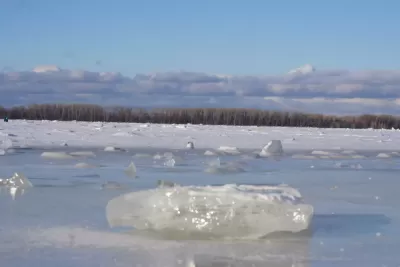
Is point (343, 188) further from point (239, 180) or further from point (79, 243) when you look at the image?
point (79, 243)

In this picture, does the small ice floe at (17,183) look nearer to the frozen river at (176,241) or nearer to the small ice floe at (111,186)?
the frozen river at (176,241)

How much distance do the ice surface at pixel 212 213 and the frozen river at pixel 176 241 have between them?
0.09 m

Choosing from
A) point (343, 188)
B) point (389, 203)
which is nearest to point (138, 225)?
point (389, 203)

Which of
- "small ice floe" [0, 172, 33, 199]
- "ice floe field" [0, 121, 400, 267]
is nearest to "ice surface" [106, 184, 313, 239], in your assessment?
"ice floe field" [0, 121, 400, 267]

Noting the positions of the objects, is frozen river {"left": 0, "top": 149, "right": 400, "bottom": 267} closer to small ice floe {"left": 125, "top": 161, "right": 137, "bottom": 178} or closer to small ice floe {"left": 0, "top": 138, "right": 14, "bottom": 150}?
small ice floe {"left": 125, "top": 161, "right": 137, "bottom": 178}

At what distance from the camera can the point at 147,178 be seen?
6730 mm

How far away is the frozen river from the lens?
305 cm

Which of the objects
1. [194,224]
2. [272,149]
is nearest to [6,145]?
[272,149]

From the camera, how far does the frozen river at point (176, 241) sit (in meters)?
3.05

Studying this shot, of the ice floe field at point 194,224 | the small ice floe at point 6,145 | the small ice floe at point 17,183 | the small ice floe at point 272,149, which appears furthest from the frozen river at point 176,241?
the small ice floe at point 6,145

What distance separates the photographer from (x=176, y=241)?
11.3ft

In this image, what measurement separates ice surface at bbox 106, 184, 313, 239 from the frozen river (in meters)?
0.09

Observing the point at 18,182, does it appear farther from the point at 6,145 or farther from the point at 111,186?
the point at 6,145

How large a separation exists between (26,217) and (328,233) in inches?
74.1
